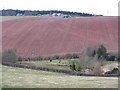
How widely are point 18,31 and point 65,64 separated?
16.4 meters

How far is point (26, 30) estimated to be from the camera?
5106 centimetres

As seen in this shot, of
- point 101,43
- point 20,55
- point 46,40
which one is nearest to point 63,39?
point 46,40

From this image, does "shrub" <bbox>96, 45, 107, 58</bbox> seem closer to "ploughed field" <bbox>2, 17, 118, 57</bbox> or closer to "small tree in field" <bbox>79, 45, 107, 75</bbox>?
"small tree in field" <bbox>79, 45, 107, 75</bbox>

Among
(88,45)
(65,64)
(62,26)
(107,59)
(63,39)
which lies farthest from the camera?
(62,26)

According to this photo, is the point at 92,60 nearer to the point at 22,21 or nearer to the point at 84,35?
the point at 84,35

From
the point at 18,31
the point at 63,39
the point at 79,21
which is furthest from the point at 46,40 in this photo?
the point at 79,21

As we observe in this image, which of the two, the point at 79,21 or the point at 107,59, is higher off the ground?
the point at 79,21

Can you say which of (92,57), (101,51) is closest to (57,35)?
(101,51)

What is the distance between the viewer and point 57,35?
49094 mm

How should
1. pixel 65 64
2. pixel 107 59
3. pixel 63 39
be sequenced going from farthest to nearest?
pixel 63 39 → pixel 107 59 → pixel 65 64

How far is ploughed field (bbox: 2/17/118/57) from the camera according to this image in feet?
146

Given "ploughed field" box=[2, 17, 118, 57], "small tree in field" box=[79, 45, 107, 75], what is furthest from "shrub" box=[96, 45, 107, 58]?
"ploughed field" box=[2, 17, 118, 57]

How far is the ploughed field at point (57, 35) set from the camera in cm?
4462

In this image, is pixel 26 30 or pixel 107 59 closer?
pixel 107 59
